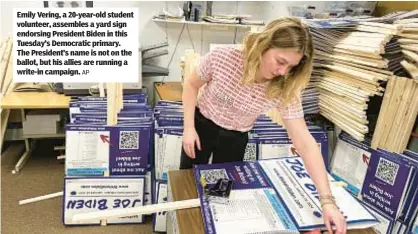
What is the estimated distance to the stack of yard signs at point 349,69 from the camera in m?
1.55

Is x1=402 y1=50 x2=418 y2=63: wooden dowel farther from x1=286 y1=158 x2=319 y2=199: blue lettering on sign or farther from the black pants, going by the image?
the black pants

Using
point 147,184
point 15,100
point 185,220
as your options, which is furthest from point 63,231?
point 185,220

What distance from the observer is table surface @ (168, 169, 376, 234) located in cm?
98

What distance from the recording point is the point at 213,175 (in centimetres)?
124

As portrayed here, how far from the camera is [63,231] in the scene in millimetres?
1972

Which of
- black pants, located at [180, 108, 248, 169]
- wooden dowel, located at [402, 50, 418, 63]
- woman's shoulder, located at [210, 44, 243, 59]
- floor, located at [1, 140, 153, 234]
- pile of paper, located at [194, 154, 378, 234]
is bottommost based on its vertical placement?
floor, located at [1, 140, 153, 234]

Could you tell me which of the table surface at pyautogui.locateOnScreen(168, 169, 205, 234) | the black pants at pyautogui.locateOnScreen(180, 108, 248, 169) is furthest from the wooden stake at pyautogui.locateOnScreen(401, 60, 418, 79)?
the table surface at pyautogui.locateOnScreen(168, 169, 205, 234)

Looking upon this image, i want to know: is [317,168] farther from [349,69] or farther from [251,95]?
[349,69]

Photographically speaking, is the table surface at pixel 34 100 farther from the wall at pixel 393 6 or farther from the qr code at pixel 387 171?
the wall at pixel 393 6

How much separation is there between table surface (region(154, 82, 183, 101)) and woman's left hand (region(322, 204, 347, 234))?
1.64 meters

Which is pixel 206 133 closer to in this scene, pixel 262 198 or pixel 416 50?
pixel 262 198

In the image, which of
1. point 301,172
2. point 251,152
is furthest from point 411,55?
point 251,152

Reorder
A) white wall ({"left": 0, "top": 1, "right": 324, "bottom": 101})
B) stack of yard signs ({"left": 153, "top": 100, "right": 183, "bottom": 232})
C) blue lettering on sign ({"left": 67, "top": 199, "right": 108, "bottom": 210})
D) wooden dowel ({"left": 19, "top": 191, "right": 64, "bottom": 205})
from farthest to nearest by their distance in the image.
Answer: white wall ({"left": 0, "top": 1, "right": 324, "bottom": 101}) < wooden dowel ({"left": 19, "top": 191, "right": 64, "bottom": 205}) < blue lettering on sign ({"left": 67, "top": 199, "right": 108, "bottom": 210}) < stack of yard signs ({"left": 153, "top": 100, "right": 183, "bottom": 232})

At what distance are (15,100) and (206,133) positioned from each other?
1707 mm
